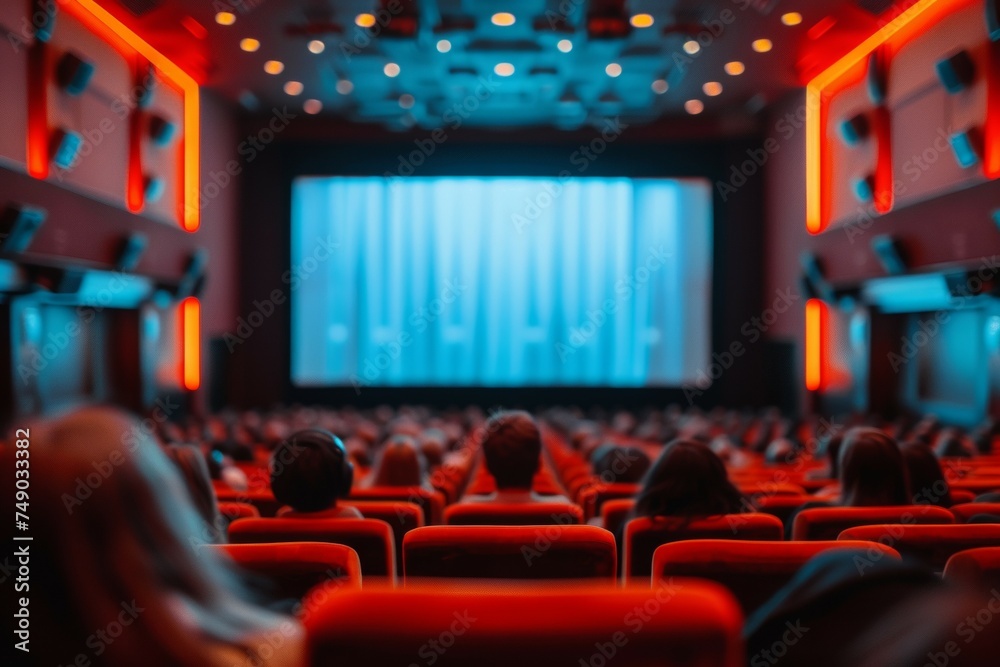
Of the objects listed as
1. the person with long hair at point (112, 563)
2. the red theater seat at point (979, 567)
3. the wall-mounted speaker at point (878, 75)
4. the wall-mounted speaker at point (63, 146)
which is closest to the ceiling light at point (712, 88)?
the wall-mounted speaker at point (878, 75)

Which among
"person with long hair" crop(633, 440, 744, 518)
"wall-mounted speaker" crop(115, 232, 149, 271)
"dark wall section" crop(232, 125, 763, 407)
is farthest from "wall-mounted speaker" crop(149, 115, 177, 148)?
"person with long hair" crop(633, 440, 744, 518)

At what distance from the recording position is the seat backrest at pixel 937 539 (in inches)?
81.8

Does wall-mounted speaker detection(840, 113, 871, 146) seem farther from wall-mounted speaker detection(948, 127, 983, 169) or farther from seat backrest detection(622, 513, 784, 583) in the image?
seat backrest detection(622, 513, 784, 583)

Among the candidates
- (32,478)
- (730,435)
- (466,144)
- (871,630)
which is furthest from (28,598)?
(466,144)

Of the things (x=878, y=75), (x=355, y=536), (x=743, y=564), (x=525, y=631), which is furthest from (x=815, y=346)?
(x=525, y=631)

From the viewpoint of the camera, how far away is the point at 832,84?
36.8ft

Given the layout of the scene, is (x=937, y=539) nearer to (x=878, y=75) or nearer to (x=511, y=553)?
(x=511, y=553)

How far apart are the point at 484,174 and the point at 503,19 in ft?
16.3

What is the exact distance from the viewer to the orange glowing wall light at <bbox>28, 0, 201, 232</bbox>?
7891mm

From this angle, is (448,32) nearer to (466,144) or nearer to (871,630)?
(466,144)

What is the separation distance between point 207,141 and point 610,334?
719cm

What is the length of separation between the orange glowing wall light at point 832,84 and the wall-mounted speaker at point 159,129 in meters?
8.36

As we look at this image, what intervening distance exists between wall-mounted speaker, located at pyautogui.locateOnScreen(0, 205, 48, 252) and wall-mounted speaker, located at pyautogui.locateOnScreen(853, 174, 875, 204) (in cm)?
866

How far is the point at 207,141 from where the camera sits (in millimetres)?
11992
